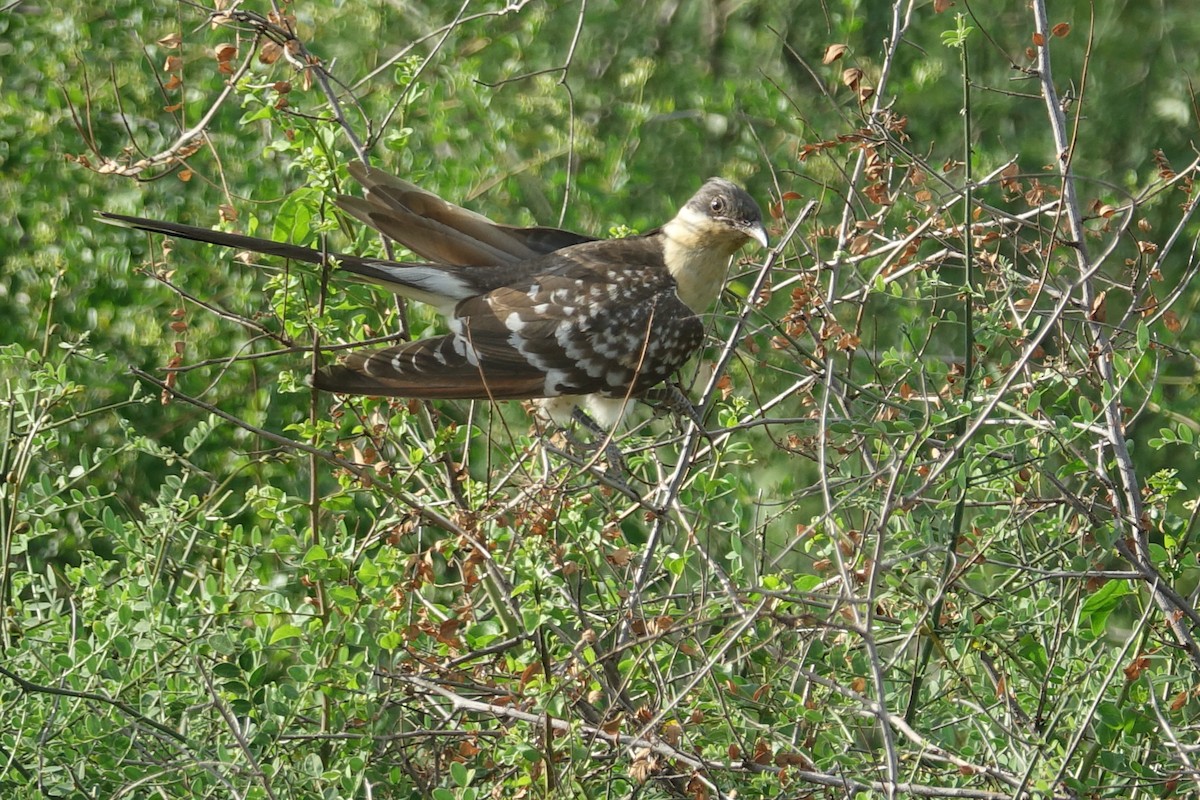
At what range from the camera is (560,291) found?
4.30 m

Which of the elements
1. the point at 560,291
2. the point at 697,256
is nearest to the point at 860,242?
the point at 560,291

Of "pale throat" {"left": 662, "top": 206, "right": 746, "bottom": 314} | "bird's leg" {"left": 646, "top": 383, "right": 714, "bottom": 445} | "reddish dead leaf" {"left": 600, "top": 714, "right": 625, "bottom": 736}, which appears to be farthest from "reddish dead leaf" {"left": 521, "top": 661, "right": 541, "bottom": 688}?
"pale throat" {"left": 662, "top": 206, "right": 746, "bottom": 314}

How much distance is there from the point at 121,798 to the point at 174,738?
0.16 metres

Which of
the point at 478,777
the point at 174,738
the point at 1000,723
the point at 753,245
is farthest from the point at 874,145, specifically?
the point at 753,245

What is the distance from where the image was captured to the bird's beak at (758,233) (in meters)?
4.20

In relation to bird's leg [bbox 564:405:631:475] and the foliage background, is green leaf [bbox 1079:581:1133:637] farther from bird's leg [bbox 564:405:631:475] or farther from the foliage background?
bird's leg [bbox 564:405:631:475]

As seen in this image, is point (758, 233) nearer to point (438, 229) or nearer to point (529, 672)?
point (438, 229)

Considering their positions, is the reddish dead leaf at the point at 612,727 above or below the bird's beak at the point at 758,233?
below

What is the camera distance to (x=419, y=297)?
407 cm

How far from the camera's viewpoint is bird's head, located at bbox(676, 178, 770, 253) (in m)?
4.33

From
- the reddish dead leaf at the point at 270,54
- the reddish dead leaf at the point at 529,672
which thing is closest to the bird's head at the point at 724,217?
the reddish dead leaf at the point at 270,54

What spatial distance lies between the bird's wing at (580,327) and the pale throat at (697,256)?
0.07 metres

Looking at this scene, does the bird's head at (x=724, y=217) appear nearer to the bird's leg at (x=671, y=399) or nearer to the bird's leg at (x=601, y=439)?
the bird's leg at (x=671, y=399)

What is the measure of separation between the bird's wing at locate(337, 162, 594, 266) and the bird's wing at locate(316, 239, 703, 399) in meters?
0.08
